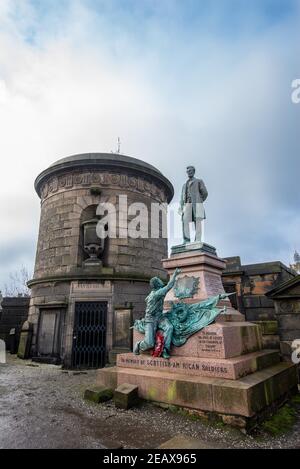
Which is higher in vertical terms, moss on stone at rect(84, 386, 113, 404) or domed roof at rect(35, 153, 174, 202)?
domed roof at rect(35, 153, 174, 202)

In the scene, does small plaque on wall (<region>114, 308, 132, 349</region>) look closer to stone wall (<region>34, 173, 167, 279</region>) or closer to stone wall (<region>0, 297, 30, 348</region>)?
stone wall (<region>34, 173, 167, 279</region>)

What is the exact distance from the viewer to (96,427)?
446cm

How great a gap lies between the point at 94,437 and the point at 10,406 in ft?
9.02

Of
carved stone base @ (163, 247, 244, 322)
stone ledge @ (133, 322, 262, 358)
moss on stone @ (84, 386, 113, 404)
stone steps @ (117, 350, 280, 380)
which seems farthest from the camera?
carved stone base @ (163, 247, 244, 322)

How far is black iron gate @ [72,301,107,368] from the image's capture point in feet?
39.7

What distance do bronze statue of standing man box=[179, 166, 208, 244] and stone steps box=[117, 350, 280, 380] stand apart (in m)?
3.23

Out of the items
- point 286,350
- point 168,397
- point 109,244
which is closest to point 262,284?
point 286,350

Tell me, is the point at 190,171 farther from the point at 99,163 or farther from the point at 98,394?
the point at 99,163

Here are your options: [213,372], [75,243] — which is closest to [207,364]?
[213,372]

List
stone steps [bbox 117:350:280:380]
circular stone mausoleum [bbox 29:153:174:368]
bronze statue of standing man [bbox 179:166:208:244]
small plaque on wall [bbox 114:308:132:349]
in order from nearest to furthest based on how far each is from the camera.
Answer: stone steps [bbox 117:350:280:380] → bronze statue of standing man [bbox 179:166:208:244] → small plaque on wall [bbox 114:308:132:349] → circular stone mausoleum [bbox 29:153:174:368]

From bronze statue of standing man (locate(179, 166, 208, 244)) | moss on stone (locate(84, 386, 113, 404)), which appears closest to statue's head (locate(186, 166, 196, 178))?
bronze statue of standing man (locate(179, 166, 208, 244))

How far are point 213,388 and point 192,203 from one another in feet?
16.4

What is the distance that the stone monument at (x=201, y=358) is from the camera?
4656 mm

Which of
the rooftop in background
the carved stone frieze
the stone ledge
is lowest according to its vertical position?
the stone ledge
